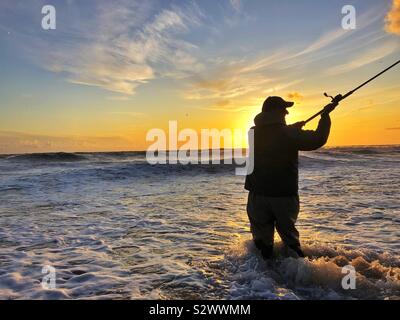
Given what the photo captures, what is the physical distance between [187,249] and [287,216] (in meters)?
2.38

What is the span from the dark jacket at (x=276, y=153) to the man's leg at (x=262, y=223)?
19 cm

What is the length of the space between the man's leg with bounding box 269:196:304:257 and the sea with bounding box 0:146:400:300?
285 mm

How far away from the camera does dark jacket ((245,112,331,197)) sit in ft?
16.0

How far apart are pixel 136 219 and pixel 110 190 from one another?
676 cm

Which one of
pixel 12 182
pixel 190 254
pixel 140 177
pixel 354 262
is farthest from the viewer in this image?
pixel 140 177
